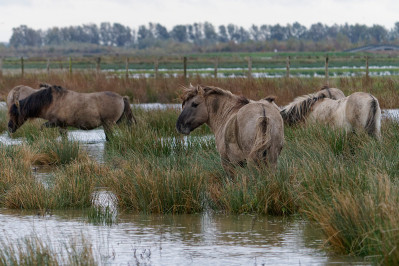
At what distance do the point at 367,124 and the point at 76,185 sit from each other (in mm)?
4744

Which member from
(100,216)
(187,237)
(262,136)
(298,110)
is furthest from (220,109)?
(298,110)

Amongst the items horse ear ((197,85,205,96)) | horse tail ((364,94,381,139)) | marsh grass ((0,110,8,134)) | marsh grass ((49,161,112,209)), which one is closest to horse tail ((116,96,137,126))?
marsh grass ((0,110,8,134))

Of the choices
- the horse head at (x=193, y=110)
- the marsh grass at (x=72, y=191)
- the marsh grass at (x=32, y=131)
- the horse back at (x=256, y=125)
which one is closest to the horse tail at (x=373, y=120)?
the horse head at (x=193, y=110)

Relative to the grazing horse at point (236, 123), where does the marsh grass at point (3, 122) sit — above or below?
below

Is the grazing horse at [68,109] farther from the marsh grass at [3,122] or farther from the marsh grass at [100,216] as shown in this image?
the marsh grass at [100,216]

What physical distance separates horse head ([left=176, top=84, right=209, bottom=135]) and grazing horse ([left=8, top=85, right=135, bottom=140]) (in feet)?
19.4

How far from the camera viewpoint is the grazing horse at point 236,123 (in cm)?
835

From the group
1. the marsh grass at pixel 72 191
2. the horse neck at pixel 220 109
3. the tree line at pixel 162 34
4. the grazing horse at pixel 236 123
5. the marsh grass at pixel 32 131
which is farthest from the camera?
the tree line at pixel 162 34

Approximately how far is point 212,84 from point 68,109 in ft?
32.5

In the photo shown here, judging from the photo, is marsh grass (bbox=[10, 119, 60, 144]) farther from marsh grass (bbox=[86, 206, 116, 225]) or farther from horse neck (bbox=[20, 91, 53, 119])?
marsh grass (bbox=[86, 206, 116, 225])

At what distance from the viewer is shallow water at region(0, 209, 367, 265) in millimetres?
6367

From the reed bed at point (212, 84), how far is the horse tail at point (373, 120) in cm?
941

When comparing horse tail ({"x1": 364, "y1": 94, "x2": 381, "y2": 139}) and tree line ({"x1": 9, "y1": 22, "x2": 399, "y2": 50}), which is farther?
tree line ({"x1": 9, "y1": 22, "x2": 399, "y2": 50})

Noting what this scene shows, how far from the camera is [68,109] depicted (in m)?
15.7
